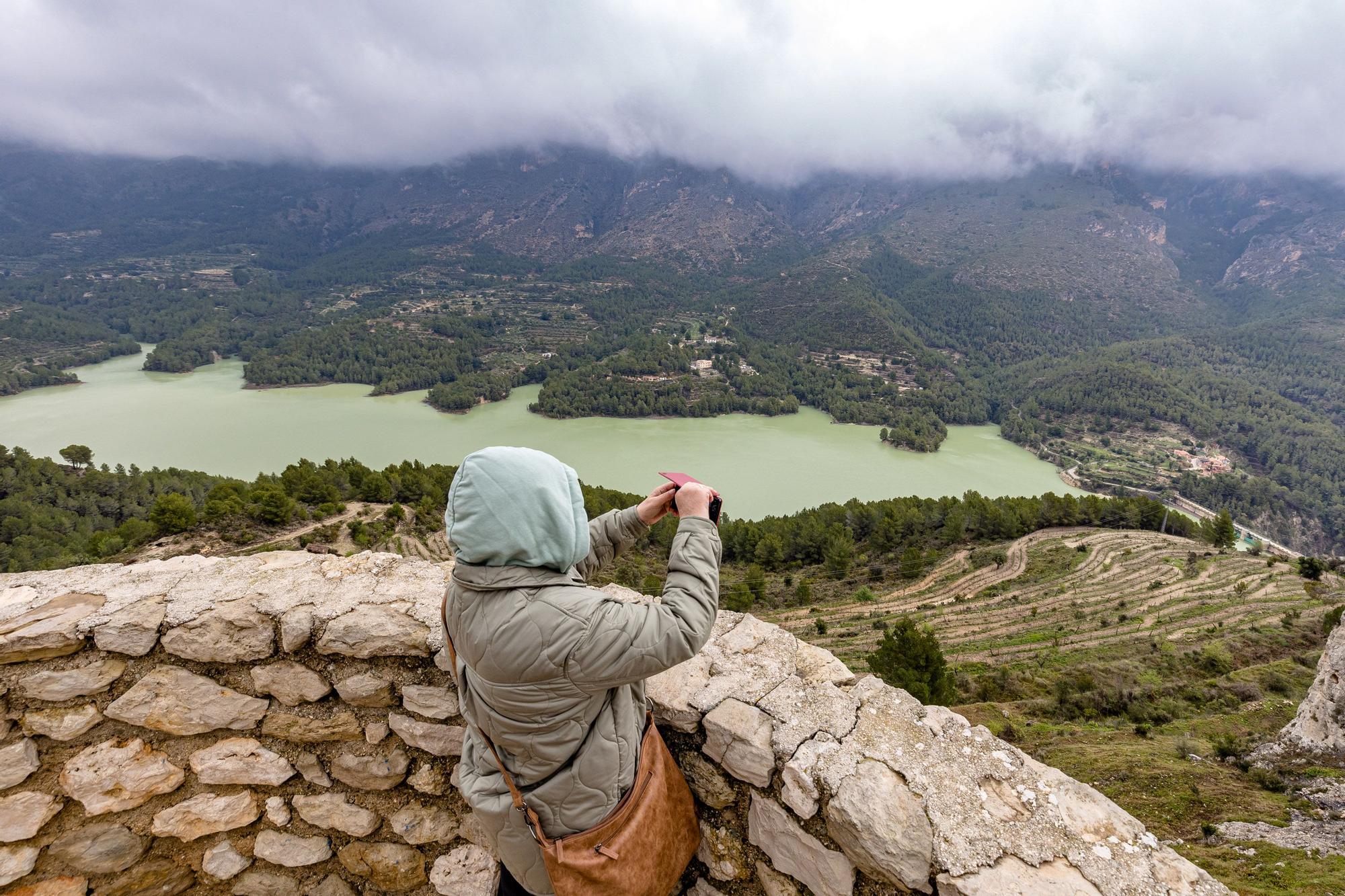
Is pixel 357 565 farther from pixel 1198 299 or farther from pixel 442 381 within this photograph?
pixel 1198 299

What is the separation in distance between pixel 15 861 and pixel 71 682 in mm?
732

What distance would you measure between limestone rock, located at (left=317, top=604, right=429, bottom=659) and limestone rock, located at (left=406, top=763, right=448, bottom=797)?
49 centimetres

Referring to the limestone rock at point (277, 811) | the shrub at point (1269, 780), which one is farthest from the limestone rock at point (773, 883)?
the shrub at point (1269, 780)

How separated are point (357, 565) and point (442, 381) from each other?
66573mm

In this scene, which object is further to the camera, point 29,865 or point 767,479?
point 767,479

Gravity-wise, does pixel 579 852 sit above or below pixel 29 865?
above

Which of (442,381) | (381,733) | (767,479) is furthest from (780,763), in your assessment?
(442,381)

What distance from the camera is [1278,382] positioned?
64.9 meters

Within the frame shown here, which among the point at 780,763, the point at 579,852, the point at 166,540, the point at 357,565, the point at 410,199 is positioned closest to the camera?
the point at 579,852

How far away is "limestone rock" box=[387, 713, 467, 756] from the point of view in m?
2.13

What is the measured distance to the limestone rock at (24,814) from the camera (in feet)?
6.88

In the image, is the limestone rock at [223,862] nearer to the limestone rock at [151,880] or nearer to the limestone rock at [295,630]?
the limestone rock at [151,880]

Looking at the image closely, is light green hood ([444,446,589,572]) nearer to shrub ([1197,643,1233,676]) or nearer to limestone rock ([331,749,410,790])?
limestone rock ([331,749,410,790])

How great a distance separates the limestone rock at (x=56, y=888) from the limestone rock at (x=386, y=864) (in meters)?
0.97
